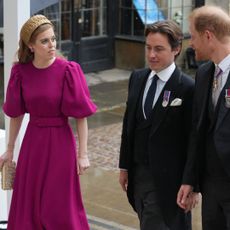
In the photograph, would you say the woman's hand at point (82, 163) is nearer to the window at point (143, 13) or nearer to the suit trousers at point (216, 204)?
the suit trousers at point (216, 204)

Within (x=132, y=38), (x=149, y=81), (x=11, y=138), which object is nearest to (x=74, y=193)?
(x=11, y=138)

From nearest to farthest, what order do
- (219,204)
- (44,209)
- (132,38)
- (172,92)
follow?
(219,204) < (172,92) < (44,209) < (132,38)

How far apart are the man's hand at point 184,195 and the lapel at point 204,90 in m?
0.38

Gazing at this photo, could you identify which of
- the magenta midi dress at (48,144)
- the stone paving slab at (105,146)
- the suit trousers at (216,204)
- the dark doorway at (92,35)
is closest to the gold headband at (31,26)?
the magenta midi dress at (48,144)

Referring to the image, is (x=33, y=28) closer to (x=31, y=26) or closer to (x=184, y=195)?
(x=31, y=26)

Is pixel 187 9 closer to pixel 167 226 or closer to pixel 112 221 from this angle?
pixel 112 221

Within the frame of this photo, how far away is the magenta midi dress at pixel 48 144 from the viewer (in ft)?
15.5

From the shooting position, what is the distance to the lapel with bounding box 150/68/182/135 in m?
4.23

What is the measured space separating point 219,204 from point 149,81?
3.07ft

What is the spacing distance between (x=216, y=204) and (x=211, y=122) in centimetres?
48

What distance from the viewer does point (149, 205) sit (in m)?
4.36

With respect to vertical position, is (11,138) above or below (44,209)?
above

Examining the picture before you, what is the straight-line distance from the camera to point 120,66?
15492mm

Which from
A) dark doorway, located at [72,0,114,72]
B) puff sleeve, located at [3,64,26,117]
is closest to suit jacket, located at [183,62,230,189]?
puff sleeve, located at [3,64,26,117]
